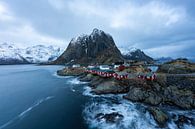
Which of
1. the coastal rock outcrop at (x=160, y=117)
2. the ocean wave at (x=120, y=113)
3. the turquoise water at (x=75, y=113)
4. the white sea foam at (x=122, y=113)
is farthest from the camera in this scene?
the turquoise water at (x=75, y=113)

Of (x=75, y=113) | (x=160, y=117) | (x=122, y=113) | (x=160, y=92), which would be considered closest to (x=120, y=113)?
(x=122, y=113)

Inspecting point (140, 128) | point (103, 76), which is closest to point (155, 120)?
point (140, 128)

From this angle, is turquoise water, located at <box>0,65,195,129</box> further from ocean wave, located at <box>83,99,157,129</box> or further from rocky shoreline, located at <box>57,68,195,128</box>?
rocky shoreline, located at <box>57,68,195,128</box>

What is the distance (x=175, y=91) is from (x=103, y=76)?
29150 millimetres

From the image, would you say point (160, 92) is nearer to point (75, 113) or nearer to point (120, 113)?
point (120, 113)

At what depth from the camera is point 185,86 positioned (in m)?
50.3

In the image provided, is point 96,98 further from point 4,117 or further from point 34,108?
point 4,117

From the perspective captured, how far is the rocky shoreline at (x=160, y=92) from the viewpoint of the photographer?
33.9 metres

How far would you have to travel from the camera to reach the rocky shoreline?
33906 millimetres

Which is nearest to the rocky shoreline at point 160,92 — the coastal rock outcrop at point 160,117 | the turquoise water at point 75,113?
the coastal rock outcrop at point 160,117

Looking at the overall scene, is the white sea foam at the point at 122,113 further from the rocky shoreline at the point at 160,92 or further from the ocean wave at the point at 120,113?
the rocky shoreline at the point at 160,92

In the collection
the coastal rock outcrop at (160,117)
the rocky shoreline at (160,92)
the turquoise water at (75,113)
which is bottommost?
the turquoise water at (75,113)

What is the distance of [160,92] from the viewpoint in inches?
1829

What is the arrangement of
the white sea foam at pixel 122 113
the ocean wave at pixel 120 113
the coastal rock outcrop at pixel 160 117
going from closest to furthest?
the coastal rock outcrop at pixel 160 117, the white sea foam at pixel 122 113, the ocean wave at pixel 120 113
